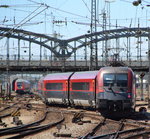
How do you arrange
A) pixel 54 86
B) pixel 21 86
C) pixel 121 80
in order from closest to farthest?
pixel 121 80, pixel 54 86, pixel 21 86

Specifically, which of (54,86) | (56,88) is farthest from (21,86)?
(56,88)

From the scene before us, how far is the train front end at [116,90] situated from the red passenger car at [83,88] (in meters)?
2.80

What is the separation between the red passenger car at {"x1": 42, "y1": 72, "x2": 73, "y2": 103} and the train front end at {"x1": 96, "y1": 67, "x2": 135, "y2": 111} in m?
8.63

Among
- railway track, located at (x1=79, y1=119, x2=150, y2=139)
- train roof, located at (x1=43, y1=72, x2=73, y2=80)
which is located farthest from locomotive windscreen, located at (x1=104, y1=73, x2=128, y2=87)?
train roof, located at (x1=43, y1=72, x2=73, y2=80)

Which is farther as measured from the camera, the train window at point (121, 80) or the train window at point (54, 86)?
the train window at point (54, 86)

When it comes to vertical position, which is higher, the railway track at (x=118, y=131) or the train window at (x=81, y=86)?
the train window at (x=81, y=86)

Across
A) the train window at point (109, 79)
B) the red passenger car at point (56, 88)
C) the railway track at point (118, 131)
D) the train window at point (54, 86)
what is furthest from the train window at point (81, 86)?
the railway track at point (118, 131)

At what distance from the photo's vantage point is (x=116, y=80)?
22.5 metres

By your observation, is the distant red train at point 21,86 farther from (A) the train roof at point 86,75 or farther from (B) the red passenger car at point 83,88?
(A) the train roof at point 86,75

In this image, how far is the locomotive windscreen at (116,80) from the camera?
22344mm

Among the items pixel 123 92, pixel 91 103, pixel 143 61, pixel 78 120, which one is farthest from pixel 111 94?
pixel 143 61

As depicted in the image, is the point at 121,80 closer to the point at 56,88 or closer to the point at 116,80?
the point at 116,80

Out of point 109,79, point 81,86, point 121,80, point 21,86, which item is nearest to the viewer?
point 121,80

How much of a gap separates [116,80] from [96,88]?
2448 millimetres
